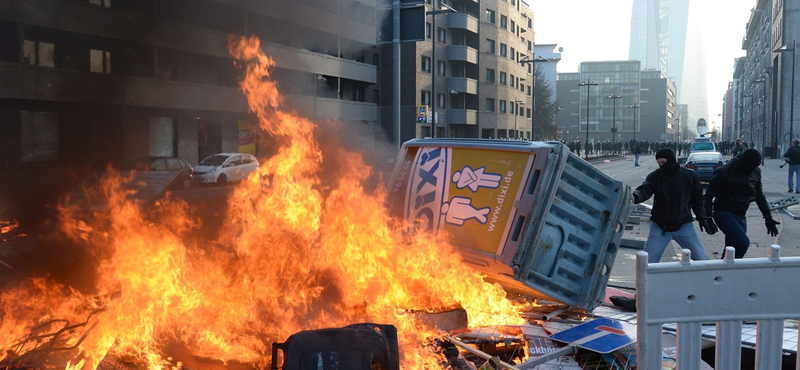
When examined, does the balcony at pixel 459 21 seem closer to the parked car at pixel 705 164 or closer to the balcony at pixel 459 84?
the balcony at pixel 459 84

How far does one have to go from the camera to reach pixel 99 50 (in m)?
4.11

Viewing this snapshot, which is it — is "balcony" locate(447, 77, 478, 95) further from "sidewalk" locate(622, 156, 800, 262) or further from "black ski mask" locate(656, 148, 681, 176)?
"black ski mask" locate(656, 148, 681, 176)

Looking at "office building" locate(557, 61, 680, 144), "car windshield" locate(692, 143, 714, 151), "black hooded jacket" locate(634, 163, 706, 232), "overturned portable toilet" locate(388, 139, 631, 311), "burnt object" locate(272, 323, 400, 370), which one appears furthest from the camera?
"office building" locate(557, 61, 680, 144)

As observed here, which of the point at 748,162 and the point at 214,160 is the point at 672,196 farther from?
the point at 214,160

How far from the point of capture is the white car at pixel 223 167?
5262mm

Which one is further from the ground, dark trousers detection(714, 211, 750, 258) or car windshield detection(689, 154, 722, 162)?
car windshield detection(689, 154, 722, 162)

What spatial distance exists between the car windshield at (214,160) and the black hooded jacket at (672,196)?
4.19 meters

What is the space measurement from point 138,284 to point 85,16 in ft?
6.03

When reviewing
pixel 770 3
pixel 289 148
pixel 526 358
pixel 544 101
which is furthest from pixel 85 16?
pixel 770 3

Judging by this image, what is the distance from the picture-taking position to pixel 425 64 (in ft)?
133

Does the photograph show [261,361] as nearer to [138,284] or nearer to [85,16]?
[138,284]

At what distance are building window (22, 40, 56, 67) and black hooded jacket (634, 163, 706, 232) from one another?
4.96m

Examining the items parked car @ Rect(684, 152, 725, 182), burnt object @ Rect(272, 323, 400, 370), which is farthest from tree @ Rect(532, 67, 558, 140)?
burnt object @ Rect(272, 323, 400, 370)

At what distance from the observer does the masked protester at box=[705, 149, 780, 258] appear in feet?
20.2
